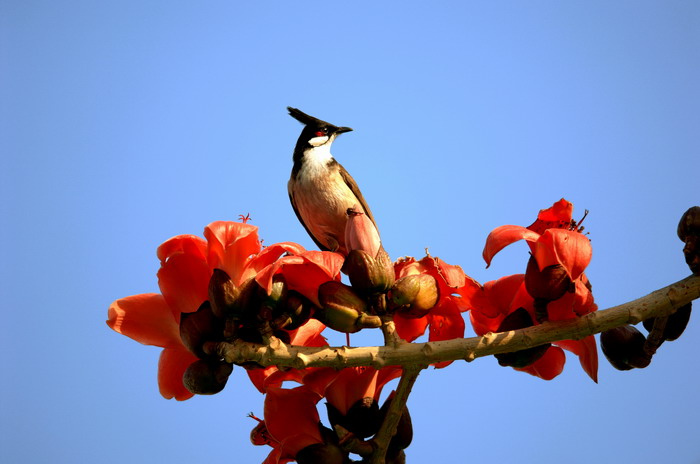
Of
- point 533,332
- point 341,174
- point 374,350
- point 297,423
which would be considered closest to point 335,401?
point 297,423

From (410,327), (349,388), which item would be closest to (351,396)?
(349,388)

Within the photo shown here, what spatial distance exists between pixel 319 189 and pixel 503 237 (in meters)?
Result: 4.87

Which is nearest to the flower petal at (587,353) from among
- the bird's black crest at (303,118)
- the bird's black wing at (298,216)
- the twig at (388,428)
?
the twig at (388,428)

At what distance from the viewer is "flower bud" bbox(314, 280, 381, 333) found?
1531mm

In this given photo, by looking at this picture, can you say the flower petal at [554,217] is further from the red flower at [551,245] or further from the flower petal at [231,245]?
the flower petal at [231,245]

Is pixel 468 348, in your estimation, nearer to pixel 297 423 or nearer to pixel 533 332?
pixel 533 332

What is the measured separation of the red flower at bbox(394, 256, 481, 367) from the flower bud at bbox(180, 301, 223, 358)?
431mm

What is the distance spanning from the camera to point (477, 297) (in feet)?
5.74

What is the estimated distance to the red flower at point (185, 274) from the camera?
63.2 inches

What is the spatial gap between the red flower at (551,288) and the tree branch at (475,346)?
2.2 inches

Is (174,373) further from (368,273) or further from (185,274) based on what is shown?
(368,273)

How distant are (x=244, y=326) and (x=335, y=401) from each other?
0.98ft

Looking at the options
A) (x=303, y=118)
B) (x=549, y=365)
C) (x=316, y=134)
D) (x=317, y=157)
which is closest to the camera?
(x=549, y=365)

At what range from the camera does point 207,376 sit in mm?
1557
